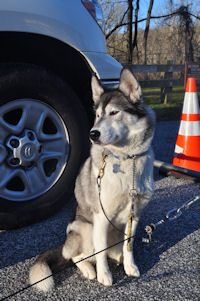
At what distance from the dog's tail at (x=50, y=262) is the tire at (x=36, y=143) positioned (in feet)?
2.32

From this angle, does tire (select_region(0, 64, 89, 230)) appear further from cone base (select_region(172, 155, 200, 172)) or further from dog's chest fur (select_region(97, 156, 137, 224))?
cone base (select_region(172, 155, 200, 172))

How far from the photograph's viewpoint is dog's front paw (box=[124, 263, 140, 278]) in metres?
1.95

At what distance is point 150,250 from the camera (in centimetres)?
227

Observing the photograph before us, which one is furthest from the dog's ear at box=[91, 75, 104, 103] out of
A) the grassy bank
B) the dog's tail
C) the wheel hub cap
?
the grassy bank

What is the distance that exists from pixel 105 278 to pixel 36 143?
50.5 inches

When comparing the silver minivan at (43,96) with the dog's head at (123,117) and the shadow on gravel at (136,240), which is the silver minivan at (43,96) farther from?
the dog's head at (123,117)

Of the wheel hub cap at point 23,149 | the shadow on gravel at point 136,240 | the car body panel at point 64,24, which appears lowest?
the shadow on gravel at point 136,240

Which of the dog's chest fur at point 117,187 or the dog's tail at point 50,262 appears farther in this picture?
the dog's chest fur at point 117,187

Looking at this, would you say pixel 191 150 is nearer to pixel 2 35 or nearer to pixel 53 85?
pixel 53 85

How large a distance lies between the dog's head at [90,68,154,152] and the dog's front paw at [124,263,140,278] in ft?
2.78

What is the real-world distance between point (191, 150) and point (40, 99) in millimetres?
2222

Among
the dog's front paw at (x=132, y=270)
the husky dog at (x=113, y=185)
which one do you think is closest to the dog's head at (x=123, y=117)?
the husky dog at (x=113, y=185)

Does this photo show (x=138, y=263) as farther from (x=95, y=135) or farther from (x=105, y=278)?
(x=95, y=135)

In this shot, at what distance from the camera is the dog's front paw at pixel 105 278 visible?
1.87 metres
